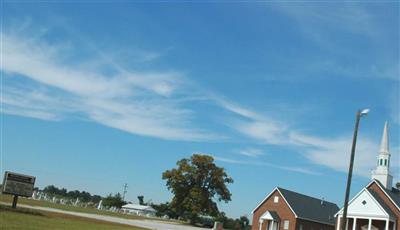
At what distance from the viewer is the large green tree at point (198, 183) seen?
80188 mm

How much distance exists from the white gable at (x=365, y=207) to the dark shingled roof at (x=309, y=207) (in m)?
12.3

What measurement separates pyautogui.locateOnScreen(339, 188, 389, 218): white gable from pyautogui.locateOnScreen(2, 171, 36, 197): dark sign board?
3306 cm

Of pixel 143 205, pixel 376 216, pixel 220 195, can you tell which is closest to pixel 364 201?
pixel 376 216

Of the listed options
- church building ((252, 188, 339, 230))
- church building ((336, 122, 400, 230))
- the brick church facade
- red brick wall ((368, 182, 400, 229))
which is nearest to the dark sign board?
the brick church facade

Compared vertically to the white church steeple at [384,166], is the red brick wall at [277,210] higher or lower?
lower

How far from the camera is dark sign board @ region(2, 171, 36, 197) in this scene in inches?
1534

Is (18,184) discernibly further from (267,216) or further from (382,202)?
(267,216)

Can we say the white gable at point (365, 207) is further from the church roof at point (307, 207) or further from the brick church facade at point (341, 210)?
the church roof at point (307, 207)

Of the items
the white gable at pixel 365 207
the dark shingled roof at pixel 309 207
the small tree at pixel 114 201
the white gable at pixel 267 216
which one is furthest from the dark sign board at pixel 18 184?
the small tree at pixel 114 201

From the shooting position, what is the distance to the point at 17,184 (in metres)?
39.7

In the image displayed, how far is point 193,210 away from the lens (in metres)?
78.9

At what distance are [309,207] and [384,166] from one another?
14019 mm

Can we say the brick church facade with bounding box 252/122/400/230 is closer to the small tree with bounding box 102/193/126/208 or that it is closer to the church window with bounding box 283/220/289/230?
the church window with bounding box 283/220/289/230

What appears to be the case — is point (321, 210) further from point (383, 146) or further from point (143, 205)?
point (143, 205)
